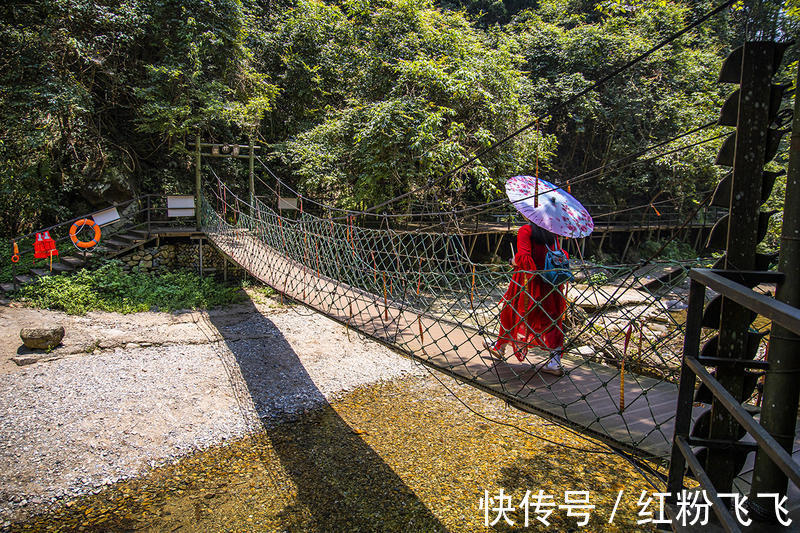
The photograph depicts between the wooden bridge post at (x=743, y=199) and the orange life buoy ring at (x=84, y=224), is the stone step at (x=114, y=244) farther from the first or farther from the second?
the wooden bridge post at (x=743, y=199)

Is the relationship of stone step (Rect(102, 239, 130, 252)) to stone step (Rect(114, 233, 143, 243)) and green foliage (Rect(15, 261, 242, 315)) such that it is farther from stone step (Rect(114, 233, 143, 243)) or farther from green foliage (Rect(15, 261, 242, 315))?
green foliage (Rect(15, 261, 242, 315))

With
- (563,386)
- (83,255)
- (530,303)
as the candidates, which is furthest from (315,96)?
(563,386)

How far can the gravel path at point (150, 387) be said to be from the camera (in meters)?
2.97

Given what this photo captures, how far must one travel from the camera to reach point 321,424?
3688 mm

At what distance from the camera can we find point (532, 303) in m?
2.36

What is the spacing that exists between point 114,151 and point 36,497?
5.81 m

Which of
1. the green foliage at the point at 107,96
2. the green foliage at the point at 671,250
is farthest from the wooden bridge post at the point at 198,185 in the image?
the green foliage at the point at 671,250

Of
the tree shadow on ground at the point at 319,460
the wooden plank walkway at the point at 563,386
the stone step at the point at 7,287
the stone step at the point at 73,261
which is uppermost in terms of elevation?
the wooden plank walkway at the point at 563,386

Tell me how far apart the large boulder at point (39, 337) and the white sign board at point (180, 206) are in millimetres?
2831

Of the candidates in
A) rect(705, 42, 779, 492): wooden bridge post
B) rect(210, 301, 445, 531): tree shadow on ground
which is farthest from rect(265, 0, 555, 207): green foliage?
rect(705, 42, 779, 492): wooden bridge post

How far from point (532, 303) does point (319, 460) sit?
1.95 m

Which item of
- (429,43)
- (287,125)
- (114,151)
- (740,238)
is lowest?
(740,238)

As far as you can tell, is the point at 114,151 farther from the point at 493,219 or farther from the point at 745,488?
the point at 745,488

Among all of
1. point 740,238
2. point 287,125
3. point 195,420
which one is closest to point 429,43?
point 287,125
